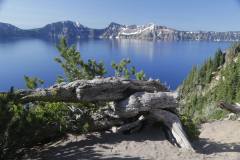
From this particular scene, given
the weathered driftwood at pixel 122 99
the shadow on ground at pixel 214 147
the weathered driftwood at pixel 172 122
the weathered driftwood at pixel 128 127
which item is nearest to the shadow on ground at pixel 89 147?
the weathered driftwood at pixel 128 127

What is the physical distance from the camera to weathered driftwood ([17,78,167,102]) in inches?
561

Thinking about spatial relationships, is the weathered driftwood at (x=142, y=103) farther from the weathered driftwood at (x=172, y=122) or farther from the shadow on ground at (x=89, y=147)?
the shadow on ground at (x=89, y=147)

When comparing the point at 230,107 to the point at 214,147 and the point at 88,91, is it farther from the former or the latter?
the point at 88,91

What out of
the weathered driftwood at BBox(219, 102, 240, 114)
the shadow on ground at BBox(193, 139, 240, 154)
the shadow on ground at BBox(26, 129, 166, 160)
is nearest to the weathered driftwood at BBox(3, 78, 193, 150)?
the shadow on ground at BBox(26, 129, 166, 160)

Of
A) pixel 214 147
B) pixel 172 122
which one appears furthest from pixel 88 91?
pixel 214 147

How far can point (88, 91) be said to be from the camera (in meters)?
15.0

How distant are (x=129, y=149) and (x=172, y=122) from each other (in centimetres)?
261

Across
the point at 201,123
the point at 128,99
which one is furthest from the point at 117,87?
the point at 201,123

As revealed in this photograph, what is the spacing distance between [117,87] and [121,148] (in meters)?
2.91

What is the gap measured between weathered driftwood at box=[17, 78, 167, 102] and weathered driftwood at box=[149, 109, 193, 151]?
1479 mm

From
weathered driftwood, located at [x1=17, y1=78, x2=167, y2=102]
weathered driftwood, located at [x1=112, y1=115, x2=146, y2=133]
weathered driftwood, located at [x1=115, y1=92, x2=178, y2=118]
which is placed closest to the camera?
weathered driftwood, located at [x1=17, y1=78, x2=167, y2=102]

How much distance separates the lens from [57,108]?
612 inches

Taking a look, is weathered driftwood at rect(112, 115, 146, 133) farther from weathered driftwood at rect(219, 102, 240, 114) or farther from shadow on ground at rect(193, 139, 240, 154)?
weathered driftwood at rect(219, 102, 240, 114)

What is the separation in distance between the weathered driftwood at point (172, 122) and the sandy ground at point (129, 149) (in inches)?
19.6
